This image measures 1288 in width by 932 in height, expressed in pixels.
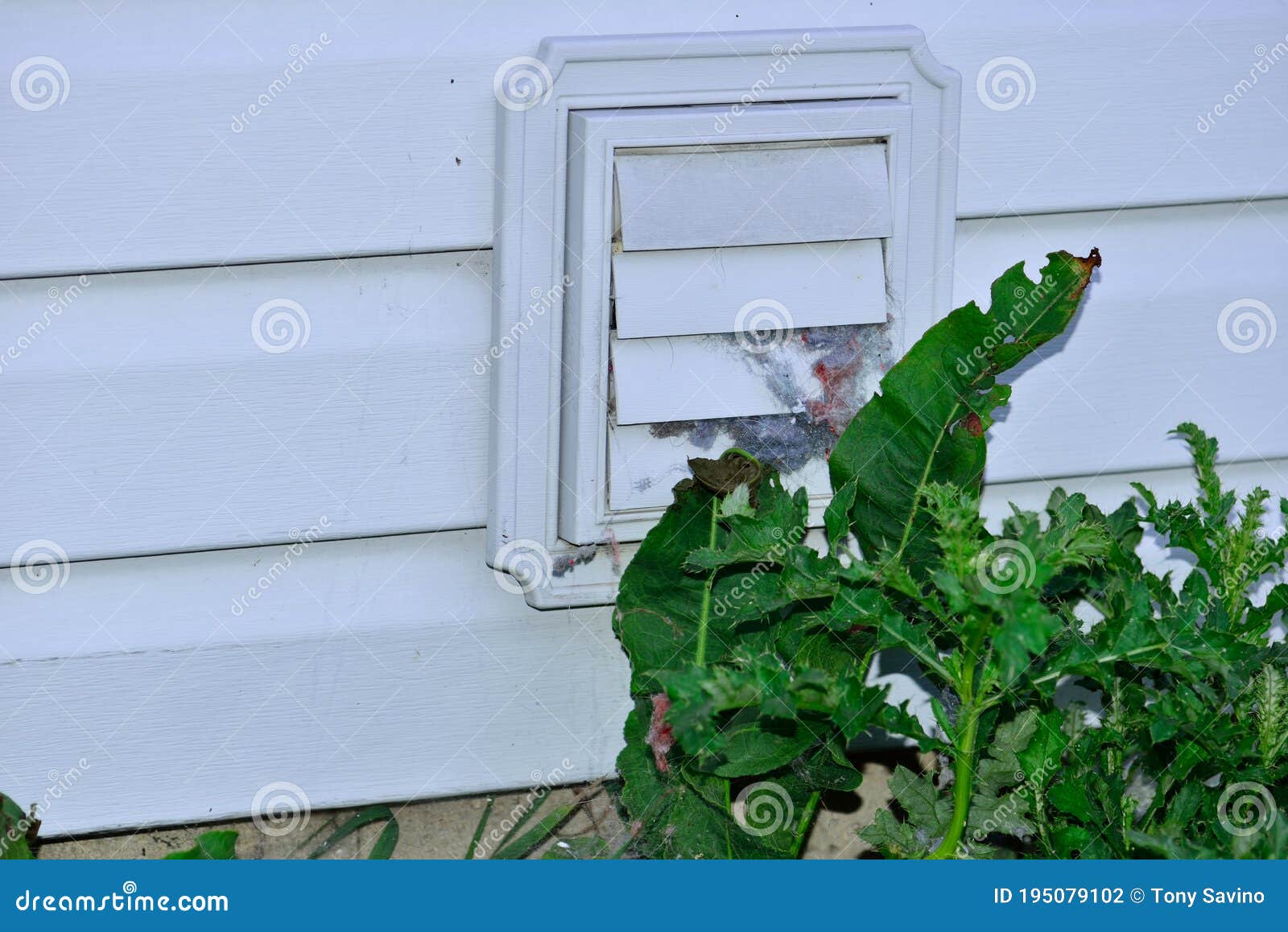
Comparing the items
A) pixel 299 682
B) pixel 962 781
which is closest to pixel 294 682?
pixel 299 682

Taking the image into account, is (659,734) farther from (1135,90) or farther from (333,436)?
(1135,90)

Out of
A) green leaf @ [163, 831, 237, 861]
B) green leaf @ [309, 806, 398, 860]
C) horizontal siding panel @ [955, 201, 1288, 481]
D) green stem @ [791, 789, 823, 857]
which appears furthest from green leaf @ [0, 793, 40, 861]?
horizontal siding panel @ [955, 201, 1288, 481]

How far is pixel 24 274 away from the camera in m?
1.51

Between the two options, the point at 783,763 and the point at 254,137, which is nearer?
the point at 254,137

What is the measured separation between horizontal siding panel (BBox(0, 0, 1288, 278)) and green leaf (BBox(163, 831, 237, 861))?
30.1 inches

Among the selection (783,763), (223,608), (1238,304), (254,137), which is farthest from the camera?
(1238,304)

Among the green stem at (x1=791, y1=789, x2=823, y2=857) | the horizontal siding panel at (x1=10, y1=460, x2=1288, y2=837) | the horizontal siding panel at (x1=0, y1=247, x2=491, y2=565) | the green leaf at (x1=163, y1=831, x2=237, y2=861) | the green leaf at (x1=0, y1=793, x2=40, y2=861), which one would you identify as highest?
the horizontal siding panel at (x1=0, y1=247, x2=491, y2=565)

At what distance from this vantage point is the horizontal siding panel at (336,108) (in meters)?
1.47

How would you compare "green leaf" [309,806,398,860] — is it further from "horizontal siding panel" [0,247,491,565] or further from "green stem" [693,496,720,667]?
"green stem" [693,496,720,667]

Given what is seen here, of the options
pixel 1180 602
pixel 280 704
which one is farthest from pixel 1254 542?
pixel 280 704

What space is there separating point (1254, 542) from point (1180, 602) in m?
0.16

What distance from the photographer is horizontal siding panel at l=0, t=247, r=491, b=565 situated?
156 centimetres

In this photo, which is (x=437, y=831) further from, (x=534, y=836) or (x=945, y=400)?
(x=945, y=400)

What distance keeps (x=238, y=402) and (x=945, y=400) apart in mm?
988
